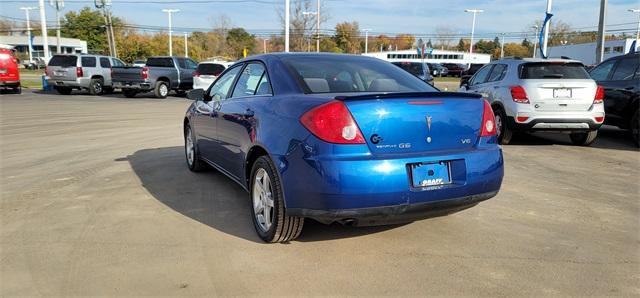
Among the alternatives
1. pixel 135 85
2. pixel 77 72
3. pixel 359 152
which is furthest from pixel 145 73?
pixel 359 152

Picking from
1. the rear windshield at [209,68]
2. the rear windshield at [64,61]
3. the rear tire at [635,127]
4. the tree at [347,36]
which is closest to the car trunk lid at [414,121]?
the rear tire at [635,127]

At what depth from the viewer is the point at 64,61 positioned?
877 inches

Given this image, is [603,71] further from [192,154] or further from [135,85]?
[135,85]

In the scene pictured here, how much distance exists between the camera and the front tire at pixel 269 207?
3713 millimetres

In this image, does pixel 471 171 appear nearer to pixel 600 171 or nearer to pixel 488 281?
pixel 488 281

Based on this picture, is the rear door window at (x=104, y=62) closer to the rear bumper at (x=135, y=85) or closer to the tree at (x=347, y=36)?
the rear bumper at (x=135, y=85)

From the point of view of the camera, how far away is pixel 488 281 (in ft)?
10.8

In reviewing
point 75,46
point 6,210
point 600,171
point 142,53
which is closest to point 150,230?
point 6,210

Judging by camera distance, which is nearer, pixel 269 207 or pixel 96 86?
pixel 269 207

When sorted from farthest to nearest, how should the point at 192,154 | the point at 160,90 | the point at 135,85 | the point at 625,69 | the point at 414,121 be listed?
the point at 160,90 < the point at 135,85 < the point at 625,69 < the point at 192,154 < the point at 414,121

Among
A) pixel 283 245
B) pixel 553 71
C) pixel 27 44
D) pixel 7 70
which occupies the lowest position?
pixel 283 245

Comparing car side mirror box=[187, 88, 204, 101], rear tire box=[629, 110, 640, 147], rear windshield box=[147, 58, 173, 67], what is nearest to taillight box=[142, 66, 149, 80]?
rear windshield box=[147, 58, 173, 67]

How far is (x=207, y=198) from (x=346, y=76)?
2.06 meters

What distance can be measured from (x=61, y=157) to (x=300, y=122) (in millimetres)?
5706
